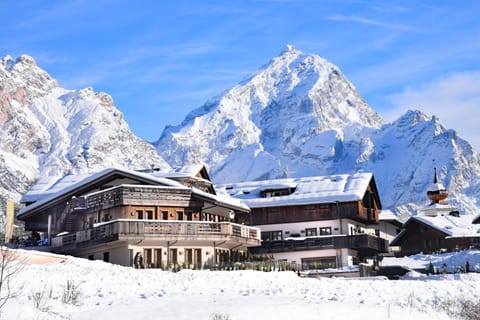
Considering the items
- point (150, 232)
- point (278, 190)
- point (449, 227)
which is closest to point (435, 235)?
point (449, 227)

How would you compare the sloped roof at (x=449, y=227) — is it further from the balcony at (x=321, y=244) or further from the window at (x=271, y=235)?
the window at (x=271, y=235)

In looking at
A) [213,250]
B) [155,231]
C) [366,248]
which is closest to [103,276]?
[155,231]

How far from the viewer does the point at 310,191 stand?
2692 inches

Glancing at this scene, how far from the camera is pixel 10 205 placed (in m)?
59.5

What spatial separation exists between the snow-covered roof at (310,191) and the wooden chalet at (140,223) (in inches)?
345

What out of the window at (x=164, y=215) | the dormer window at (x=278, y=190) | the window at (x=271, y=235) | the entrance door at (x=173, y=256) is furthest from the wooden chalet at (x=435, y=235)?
the entrance door at (x=173, y=256)

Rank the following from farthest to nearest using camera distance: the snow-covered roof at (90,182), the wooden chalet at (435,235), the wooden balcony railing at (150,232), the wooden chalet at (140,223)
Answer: the wooden chalet at (435,235), the snow-covered roof at (90,182), the wooden chalet at (140,223), the wooden balcony railing at (150,232)

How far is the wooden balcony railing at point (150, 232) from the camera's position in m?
48.3

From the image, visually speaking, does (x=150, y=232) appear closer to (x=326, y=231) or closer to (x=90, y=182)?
(x=90, y=182)

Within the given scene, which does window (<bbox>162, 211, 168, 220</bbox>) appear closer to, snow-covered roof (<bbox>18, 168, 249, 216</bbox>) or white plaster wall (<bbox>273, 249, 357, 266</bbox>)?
snow-covered roof (<bbox>18, 168, 249, 216</bbox>)

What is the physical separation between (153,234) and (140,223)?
1102mm

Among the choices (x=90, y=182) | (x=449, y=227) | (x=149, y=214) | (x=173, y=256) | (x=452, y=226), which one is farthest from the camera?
(x=452, y=226)

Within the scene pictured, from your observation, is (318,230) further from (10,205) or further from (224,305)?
(224,305)

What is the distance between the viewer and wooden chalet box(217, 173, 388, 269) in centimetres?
6300
